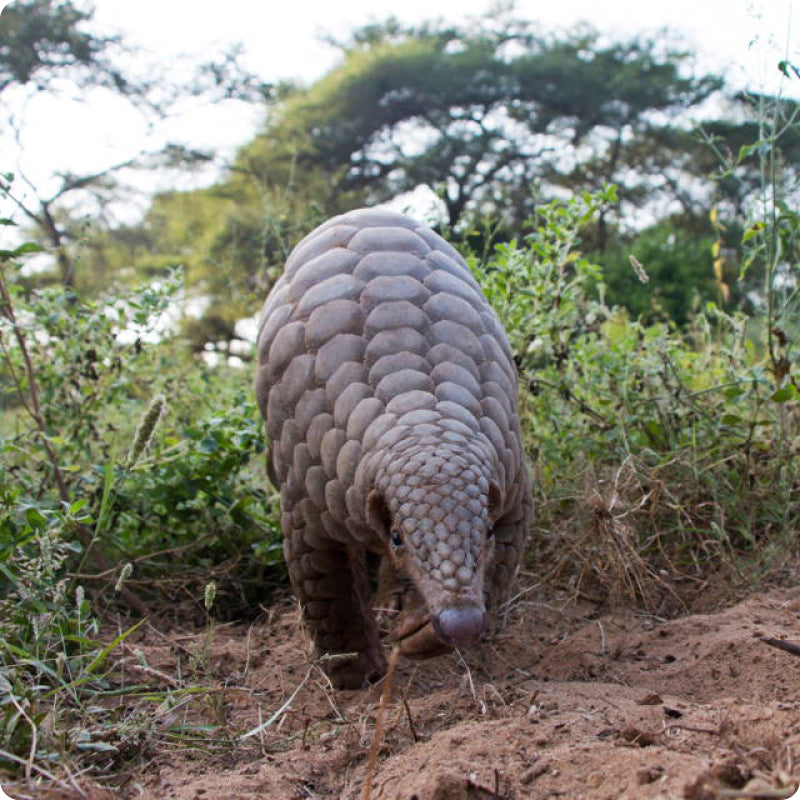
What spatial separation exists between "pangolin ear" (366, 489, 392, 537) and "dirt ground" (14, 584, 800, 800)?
486 millimetres

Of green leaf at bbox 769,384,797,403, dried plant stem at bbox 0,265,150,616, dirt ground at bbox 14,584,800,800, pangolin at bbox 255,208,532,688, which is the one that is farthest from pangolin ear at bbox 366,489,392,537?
green leaf at bbox 769,384,797,403

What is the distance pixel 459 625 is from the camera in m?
2.14

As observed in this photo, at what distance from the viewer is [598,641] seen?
3.55m

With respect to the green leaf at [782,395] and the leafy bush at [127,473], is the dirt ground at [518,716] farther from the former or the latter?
the green leaf at [782,395]

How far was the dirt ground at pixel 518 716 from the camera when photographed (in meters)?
2.06

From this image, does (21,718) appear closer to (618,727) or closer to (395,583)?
(395,583)

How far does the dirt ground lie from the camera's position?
206 cm

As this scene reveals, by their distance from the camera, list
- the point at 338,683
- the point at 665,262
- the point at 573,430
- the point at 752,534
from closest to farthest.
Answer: the point at 338,683
the point at 752,534
the point at 573,430
the point at 665,262

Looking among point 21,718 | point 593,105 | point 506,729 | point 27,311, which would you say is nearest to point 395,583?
point 506,729

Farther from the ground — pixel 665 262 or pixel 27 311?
pixel 27 311

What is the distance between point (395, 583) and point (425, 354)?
0.77 metres

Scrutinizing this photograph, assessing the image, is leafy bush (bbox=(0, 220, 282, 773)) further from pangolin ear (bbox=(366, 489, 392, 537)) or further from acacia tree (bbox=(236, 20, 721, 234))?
acacia tree (bbox=(236, 20, 721, 234))

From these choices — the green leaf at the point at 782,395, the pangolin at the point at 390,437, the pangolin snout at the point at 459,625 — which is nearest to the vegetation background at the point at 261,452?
the green leaf at the point at 782,395

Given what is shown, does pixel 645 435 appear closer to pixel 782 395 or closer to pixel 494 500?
pixel 782 395
